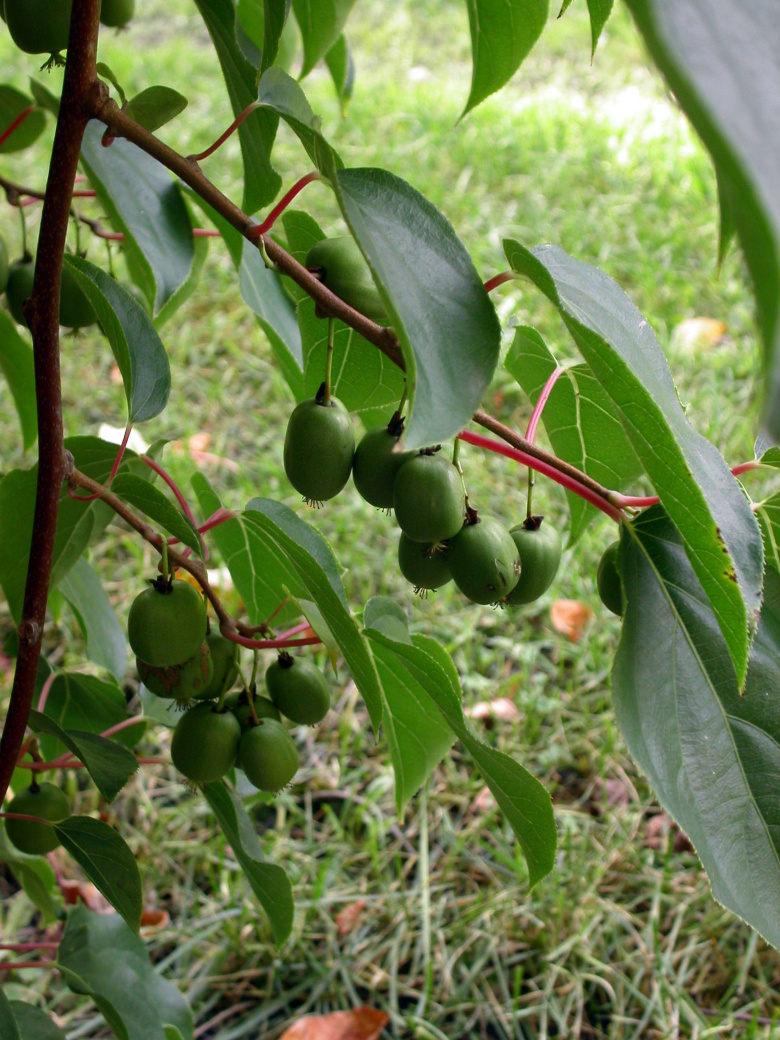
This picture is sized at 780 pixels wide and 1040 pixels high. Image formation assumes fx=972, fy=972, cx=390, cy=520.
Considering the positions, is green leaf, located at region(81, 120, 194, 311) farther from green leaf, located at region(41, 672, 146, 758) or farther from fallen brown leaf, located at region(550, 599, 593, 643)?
fallen brown leaf, located at region(550, 599, 593, 643)

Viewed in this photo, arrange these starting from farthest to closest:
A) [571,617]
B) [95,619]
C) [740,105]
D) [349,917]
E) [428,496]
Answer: [571,617], [349,917], [95,619], [428,496], [740,105]

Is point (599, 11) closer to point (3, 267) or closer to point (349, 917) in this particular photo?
point (3, 267)

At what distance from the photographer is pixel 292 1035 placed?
1221mm

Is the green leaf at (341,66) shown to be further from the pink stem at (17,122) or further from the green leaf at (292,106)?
the green leaf at (292,106)

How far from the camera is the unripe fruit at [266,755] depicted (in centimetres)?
78

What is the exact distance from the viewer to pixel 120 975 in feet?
3.02

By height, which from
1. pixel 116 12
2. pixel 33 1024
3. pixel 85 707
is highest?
pixel 116 12

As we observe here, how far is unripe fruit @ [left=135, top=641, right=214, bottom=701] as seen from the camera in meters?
0.75

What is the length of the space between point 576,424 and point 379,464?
0.24 metres

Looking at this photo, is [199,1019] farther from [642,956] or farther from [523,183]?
[523,183]

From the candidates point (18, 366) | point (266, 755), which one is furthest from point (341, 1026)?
point (18, 366)

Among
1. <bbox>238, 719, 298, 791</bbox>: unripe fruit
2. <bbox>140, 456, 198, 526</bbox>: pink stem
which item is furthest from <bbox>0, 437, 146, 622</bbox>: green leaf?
<bbox>238, 719, 298, 791</bbox>: unripe fruit

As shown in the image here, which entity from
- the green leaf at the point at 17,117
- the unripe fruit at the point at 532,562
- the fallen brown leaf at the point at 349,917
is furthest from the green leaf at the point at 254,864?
the green leaf at the point at 17,117

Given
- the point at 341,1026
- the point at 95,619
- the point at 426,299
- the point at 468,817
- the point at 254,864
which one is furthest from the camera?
the point at 468,817
